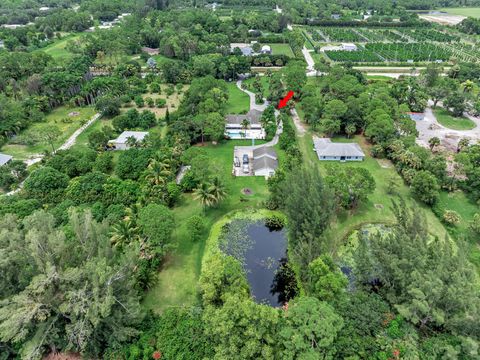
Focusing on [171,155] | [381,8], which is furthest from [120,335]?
[381,8]

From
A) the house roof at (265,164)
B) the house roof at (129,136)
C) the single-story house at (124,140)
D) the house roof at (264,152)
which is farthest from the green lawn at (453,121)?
the single-story house at (124,140)

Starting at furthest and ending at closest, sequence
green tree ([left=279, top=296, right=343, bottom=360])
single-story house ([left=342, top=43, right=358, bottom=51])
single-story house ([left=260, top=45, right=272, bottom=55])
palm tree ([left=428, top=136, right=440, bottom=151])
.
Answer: single-story house ([left=342, top=43, right=358, bottom=51]) < single-story house ([left=260, top=45, right=272, bottom=55]) < palm tree ([left=428, top=136, right=440, bottom=151]) < green tree ([left=279, top=296, right=343, bottom=360])

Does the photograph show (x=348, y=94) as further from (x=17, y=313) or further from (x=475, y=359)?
(x=17, y=313)

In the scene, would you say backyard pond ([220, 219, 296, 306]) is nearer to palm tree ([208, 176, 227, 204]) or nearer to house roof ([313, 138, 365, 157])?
palm tree ([208, 176, 227, 204])

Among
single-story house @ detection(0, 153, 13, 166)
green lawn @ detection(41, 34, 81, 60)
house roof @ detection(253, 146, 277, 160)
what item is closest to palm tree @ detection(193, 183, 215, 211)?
house roof @ detection(253, 146, 277, 160)

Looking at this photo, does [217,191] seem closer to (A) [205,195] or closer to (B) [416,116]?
(A) [205,195]
